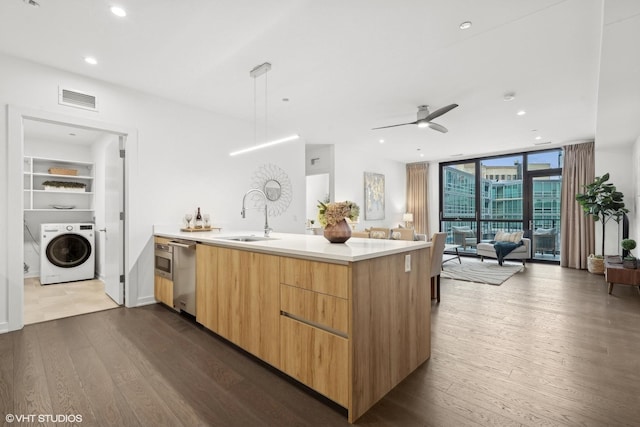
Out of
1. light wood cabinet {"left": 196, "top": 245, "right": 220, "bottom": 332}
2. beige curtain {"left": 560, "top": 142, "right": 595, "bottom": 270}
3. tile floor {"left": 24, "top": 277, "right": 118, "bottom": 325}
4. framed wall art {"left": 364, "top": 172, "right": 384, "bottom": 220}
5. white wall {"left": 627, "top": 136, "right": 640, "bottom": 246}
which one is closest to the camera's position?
light wood cabinet {"left": 196, "top": 245, "right": 220, "bottom": 332}

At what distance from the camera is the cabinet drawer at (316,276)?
1625 mm

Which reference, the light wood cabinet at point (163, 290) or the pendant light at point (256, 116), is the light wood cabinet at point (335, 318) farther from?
the pendant light at point (256, 116)

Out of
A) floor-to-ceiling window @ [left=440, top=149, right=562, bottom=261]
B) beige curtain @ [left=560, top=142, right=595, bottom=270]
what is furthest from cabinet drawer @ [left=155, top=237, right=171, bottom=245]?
beige curtain @ [left=560, top=142, right=595, bottom=270]

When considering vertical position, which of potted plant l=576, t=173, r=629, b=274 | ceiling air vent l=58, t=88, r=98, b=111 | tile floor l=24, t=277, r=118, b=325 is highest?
ceiling air vent l=58, t=88, r=98, b=111

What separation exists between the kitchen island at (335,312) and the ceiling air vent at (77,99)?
2330 mm

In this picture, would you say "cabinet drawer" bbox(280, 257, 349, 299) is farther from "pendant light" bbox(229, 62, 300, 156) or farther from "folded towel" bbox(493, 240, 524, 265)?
"folded towel" bbox(493, 240, 524, 265)

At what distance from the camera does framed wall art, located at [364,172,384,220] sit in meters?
7.75

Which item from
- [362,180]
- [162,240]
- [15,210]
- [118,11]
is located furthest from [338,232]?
[362,180]

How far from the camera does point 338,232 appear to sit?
7.34ft

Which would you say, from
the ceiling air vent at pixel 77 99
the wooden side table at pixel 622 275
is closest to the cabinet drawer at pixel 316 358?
the ceiling air vent at pixel 77 99

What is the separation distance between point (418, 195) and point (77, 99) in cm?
789

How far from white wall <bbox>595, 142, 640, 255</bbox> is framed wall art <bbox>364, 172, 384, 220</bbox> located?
14.3ft

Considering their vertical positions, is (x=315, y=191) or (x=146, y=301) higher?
(x=315, y=191)

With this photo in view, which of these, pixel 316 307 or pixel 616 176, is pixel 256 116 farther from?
pixel 616 176
